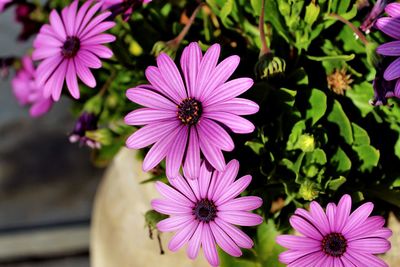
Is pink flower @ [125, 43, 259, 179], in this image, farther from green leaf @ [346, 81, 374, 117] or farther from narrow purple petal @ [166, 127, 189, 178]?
green leaf @ [346, 81, 374, 117]

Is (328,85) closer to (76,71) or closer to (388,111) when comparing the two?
(388,111)

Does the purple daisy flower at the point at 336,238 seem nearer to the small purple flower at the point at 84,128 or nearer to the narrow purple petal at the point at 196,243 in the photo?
the narrow purple petal at the point at 196,243

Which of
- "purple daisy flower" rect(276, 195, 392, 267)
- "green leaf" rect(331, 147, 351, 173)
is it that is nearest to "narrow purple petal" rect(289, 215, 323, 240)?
"purple daisy flower" rect(276, 195, 392, 267)

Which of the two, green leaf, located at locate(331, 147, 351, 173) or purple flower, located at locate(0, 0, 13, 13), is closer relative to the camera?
green leaf, located at locate(331, 147, 351, 173)

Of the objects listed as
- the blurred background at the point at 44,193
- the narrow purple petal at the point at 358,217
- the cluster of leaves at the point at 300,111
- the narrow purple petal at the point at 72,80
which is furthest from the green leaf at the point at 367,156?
the blurred background at the point at 44,193

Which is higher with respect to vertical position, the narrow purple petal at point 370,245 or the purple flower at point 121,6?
the purple flower at point 121,6

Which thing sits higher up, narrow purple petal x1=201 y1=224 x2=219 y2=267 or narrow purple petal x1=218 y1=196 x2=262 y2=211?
narrow purple petal x1=218 y1=196 x2=262 y2=211

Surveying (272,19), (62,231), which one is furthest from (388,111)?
(62,231)
